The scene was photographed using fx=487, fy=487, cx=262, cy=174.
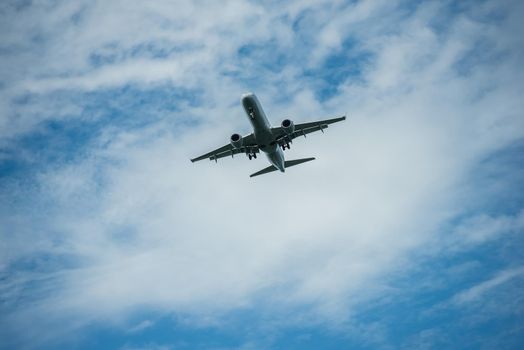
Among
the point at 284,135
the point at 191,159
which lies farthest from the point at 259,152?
the point at 191,159

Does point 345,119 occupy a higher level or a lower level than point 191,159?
lower

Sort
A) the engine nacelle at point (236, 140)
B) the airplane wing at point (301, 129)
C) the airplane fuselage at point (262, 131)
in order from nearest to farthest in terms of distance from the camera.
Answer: the airplane fuselage at point (262, 131) < the engine nacelle at point (236, 140) < the airplane wing at point (301, 129)

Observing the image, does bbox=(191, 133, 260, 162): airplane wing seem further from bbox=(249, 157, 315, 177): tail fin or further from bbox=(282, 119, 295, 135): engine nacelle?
bbox=(282, 119, 295, 135): engine nacelle

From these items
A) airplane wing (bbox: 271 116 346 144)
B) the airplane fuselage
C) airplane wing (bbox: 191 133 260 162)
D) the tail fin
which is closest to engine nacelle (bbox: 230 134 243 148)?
airplane wing (bbox: 191 133 260 162)

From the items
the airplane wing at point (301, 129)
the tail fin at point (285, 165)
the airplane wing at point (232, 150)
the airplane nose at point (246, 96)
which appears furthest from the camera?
the tail fin at point (285, 165)

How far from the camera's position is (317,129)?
51812mm

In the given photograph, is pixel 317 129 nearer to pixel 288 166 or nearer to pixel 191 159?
pixel 288 166

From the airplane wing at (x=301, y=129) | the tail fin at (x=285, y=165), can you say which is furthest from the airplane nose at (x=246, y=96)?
the tail fin at (x=285, y=165)

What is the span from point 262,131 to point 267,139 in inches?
60.3

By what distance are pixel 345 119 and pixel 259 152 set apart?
10.2m

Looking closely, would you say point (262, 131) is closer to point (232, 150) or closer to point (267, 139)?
point (267, 139)

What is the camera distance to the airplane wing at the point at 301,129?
165 feet

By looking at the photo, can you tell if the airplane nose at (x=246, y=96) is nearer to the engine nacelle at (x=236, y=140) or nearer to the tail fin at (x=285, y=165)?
the engine nacelle at (x=236, y=140)

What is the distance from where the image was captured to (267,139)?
50438 mm
